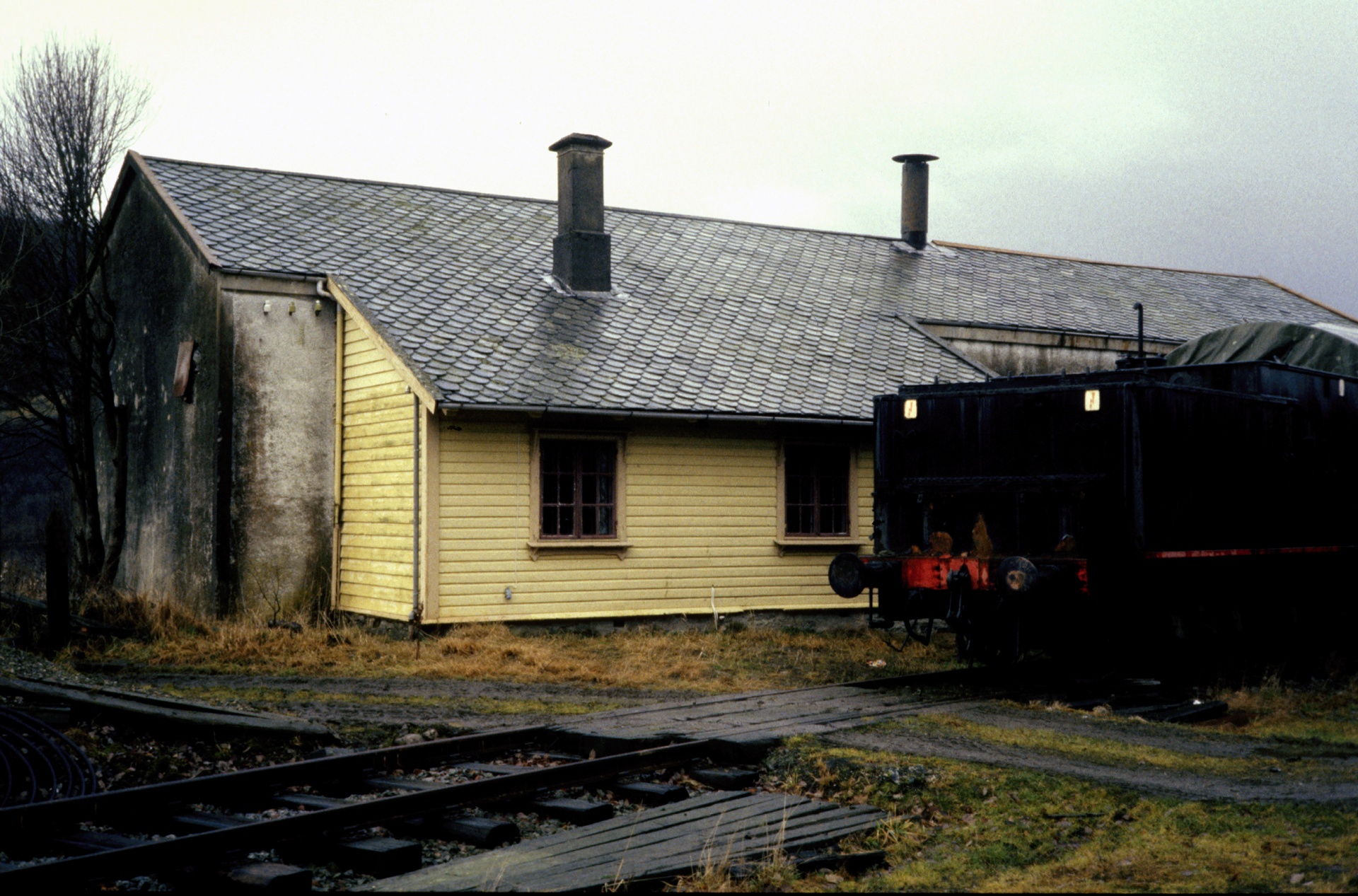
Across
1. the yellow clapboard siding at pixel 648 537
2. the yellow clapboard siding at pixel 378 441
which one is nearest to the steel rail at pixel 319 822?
the yellow clapboard siding at pixel 648 537

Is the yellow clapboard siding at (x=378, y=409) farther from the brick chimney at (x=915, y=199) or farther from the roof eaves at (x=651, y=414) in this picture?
the brick chimney at (x=915, y=199)

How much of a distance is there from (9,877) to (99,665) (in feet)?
26.5

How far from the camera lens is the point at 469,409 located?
13641 millimetres

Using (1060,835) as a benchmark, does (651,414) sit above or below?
above

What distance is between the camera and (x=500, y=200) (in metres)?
20.4

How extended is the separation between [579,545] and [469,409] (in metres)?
2.16

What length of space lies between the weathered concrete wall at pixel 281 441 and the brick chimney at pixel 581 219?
131 inches

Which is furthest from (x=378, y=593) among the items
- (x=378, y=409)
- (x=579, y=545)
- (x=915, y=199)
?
(x=915, y=199)

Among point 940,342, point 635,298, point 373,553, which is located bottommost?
point 373,553

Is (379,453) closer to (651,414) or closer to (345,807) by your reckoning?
(651,414)

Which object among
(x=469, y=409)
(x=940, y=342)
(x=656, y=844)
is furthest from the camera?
(x=940, y=342)

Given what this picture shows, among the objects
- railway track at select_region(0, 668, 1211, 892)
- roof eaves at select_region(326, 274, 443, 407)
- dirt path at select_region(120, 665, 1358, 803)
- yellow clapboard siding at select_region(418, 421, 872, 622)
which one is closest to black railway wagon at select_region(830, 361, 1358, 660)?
dirt path at select_region(120, 665, 1358, 803)

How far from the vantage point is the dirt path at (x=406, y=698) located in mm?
9336

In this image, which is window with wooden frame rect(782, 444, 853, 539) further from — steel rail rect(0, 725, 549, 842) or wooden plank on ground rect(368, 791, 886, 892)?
wooden plank on ground rect(368, 791, 886, 892)
